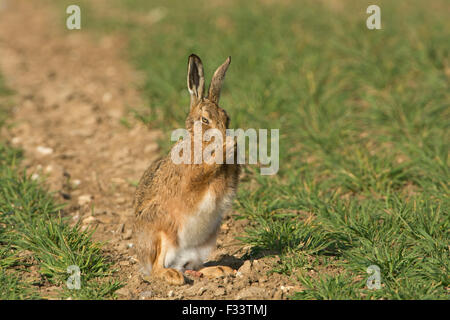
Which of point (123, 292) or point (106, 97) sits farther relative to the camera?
point (106, 97)

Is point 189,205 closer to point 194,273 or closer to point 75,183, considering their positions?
point 194,273

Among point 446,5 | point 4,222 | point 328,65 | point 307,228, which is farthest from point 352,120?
point 446,5

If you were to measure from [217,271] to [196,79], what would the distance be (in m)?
1.40

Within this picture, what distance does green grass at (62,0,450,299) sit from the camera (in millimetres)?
4645

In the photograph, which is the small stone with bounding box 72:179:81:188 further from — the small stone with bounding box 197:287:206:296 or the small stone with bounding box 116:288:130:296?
the small stone with bounding box 197:287:206:296

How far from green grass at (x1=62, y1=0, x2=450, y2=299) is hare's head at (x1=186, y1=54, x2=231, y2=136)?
0.99m

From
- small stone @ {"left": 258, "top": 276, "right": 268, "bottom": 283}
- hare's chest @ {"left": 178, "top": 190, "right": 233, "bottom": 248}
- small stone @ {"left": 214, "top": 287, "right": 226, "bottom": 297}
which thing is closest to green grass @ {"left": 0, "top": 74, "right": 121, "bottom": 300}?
hare's chest @ {"left": 178, "top": 190, "right": 233, "bottom": 248}

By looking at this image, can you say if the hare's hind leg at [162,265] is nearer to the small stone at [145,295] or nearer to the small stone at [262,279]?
the small stone at [145,295]

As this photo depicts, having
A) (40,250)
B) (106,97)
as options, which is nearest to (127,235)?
(40,250)

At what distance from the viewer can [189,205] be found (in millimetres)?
4445

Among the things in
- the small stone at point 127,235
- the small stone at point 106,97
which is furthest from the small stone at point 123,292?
the small stone at point 106,97

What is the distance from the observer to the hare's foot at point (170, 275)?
14.5 ft
